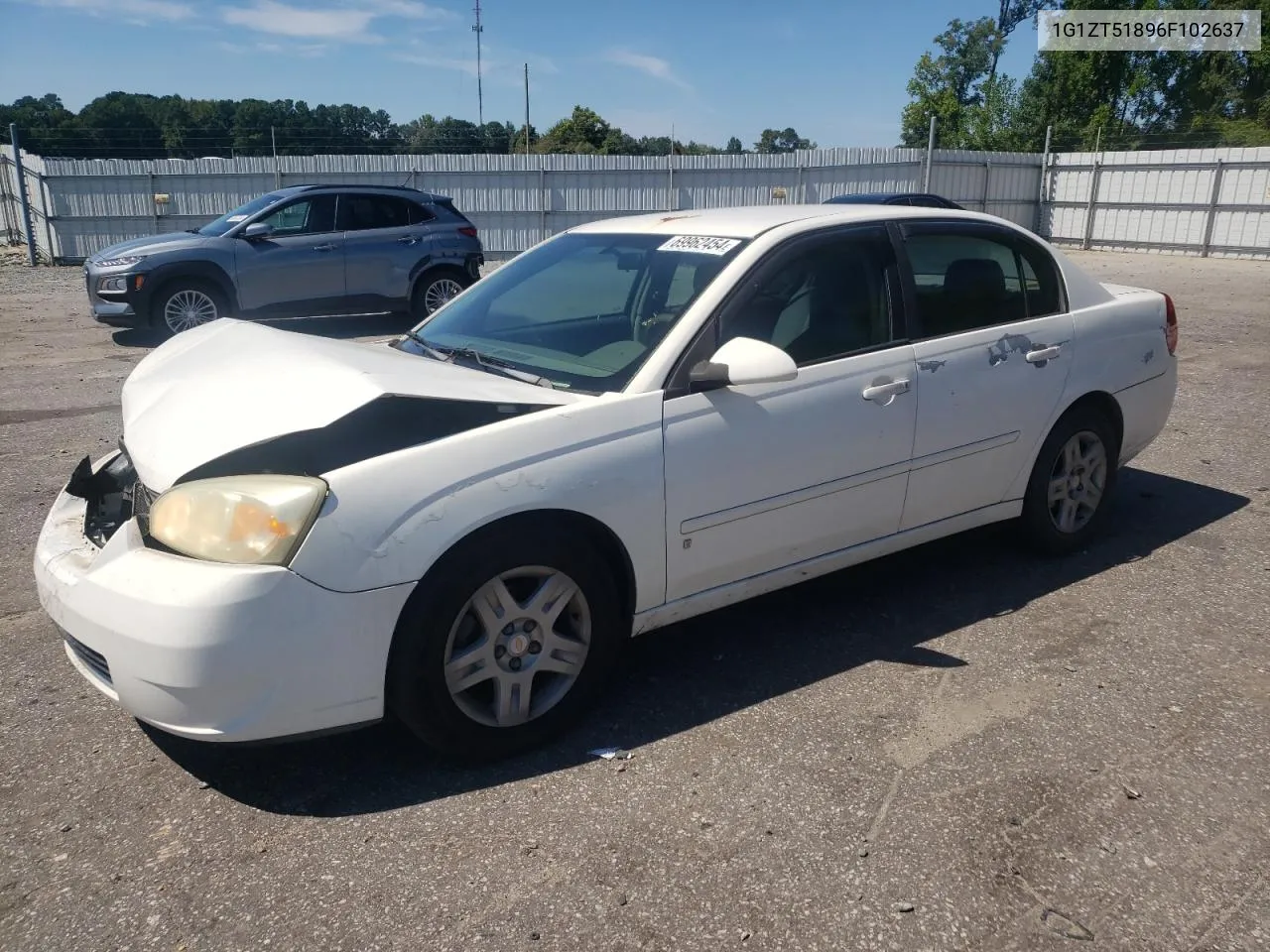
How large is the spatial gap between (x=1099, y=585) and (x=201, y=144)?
21.9 metres

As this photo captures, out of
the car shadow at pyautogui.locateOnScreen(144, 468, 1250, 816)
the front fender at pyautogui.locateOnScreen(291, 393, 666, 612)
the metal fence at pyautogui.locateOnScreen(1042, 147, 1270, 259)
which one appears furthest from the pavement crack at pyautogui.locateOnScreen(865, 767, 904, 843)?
the metal fence at pyautogui.locateOnScreen(1042, 147, 1270, 259)

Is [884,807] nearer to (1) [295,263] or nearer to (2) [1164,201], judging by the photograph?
(1) [295,263]

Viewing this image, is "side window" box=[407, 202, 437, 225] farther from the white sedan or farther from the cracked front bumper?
the cracked front bumper

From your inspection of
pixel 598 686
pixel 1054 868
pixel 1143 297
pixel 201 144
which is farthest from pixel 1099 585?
pixel 201 144

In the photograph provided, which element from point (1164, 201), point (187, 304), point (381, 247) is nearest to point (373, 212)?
point (381, 247)

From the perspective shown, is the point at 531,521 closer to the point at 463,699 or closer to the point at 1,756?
the point at 463,699

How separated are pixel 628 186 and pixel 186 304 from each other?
1249cm

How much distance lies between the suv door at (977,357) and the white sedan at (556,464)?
0.01 metres

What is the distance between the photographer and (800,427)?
3514mm

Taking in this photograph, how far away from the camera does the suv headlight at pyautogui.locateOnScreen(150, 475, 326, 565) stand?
8.52ft

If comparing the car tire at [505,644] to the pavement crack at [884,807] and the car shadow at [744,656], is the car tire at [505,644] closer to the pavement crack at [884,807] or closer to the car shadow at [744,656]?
the car shadow at [744,656]

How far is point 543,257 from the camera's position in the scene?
428 cm

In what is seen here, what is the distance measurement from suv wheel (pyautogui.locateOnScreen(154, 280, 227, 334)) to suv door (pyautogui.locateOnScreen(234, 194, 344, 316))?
0.29 m

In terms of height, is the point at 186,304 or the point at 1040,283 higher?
the point at 1040,283
